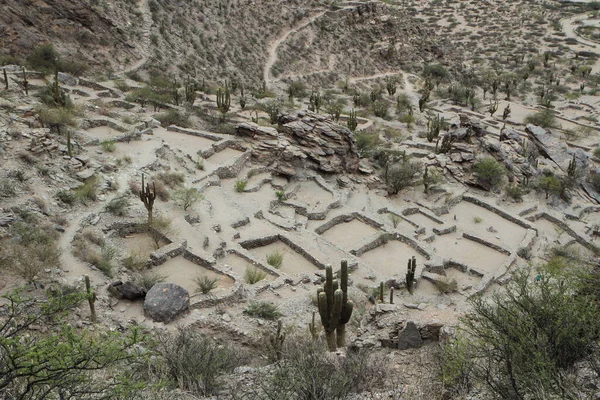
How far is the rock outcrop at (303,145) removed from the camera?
67.7 ft

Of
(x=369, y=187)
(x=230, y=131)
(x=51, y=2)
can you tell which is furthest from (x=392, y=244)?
(x=51, y=2)

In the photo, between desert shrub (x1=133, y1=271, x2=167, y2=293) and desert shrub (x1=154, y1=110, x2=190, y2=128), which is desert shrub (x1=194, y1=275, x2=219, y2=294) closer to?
desert shrub (x1=133, y1=271, x2=167, y2=293)

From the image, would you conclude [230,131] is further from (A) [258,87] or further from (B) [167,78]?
(A) [258,87]

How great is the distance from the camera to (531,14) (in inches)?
2088

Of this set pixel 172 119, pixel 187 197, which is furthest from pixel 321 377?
pixel 172 119

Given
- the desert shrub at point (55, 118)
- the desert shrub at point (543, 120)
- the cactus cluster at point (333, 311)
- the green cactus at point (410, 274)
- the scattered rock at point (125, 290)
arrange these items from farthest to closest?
the desert shrub at point (543, 120), the desert shrub at point (55, 118), the green cactus at point (410, 274), the scattered rock at point (125, 290), the cactus cluster at point (333, 311)

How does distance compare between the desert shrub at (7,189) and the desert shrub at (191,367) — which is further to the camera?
the desert shrub at (7,189)

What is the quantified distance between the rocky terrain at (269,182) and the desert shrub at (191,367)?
99 mm

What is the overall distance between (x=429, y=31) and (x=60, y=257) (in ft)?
144

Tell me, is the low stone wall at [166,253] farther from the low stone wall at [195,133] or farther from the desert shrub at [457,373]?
the low stone wall at [195,133]

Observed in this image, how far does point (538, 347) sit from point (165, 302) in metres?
7.25

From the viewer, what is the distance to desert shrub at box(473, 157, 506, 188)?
21469mm

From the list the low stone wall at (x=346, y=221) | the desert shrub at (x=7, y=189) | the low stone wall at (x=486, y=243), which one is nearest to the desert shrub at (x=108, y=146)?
the desert shrub at (x=7, y=189)

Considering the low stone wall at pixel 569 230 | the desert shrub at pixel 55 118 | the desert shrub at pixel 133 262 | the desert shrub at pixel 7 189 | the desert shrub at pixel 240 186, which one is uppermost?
the desert shrub at pixel 55 118
